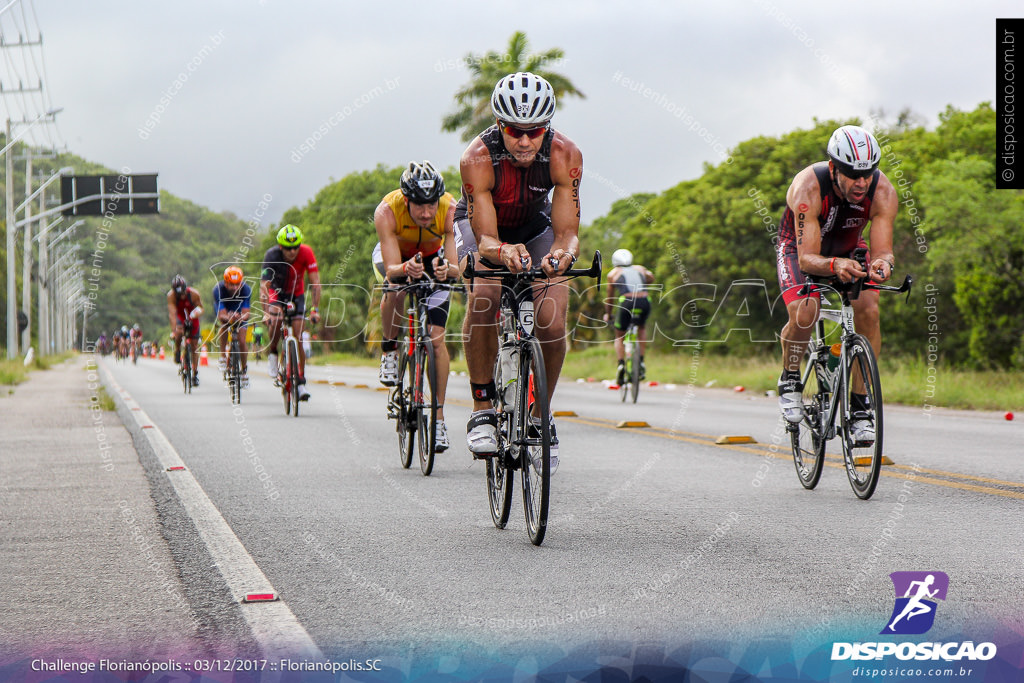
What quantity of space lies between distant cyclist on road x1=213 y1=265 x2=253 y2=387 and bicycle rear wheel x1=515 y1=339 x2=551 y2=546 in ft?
36.0

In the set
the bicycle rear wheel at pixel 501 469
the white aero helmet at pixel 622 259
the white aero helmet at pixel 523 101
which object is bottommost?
the bicycle rear wheel at pixel 501 469

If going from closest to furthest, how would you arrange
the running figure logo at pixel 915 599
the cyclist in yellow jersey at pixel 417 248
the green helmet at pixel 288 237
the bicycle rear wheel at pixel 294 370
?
the running figure logo at pixel 915 599
the cyclist in yellow jersey at pixel 417 248
the green helmet at pixel 288 237
the bicycle rear wheel at pixel 294 370

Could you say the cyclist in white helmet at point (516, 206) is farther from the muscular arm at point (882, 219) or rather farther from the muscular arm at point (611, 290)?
the muscular arm at point (611, 290)

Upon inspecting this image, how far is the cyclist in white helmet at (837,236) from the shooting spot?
20.9 feet

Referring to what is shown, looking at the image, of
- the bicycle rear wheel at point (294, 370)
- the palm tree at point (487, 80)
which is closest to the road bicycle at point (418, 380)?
the bicycle rear wheel at point (294, 370)

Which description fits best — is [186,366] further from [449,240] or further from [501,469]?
[501,469]

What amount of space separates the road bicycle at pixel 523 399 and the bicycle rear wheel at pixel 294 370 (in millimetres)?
7736

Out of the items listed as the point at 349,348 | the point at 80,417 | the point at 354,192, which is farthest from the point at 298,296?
the point at 349,348

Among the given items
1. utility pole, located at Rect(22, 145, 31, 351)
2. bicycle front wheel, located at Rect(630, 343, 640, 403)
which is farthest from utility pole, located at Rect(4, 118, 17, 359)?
bicycle front wheel, located at Rect(630, 343, 640, 403)

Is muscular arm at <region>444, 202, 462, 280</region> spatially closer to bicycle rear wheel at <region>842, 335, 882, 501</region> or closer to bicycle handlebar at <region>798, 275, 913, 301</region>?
bicycle handlebar at <region>798, 275, 913, 301</region>

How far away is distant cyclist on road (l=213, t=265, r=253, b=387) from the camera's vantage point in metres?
15.7

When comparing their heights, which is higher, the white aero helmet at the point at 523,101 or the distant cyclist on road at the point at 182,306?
the white aero helmet at the point at 523,101

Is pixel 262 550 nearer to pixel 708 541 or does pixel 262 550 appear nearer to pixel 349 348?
pixel 708 541

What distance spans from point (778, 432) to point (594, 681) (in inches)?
319
